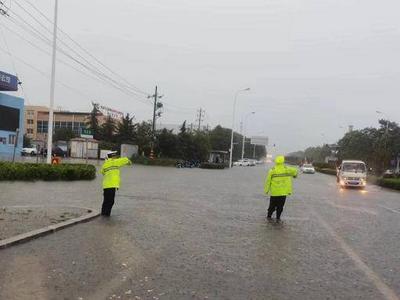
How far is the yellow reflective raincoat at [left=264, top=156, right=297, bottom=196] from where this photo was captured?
47.7ft

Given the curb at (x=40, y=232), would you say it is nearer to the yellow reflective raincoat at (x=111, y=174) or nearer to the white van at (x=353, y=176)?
the yellow reflective raincoat at (x=111, y=174)

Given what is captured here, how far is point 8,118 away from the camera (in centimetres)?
5966

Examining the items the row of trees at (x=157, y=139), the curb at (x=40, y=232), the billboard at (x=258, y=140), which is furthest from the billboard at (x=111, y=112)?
the curb at (x=40, y=232)

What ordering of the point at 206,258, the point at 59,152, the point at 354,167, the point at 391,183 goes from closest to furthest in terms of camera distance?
the point at 206,258 < the point at 354,167 < the point at 391,183 < the point at 59,152

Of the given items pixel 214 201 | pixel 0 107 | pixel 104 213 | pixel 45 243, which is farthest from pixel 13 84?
pixel 45 243

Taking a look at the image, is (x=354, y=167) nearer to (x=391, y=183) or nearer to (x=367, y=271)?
(x=391, y=183)

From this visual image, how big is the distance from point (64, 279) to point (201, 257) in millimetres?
2464

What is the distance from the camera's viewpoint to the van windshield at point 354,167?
35531 mm

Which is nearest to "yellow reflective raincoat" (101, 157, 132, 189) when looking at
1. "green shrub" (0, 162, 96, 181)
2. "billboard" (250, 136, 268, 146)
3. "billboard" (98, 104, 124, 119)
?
"green shrub" (0, 162, 96, 181)

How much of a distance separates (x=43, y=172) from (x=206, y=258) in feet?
60.1

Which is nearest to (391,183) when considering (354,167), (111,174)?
(354,167)

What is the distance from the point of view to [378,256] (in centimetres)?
984

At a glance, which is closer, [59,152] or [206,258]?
[206,258]

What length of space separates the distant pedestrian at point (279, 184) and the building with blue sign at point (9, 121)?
46.9 metres
